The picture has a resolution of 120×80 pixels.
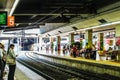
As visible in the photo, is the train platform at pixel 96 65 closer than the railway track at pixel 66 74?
Yes

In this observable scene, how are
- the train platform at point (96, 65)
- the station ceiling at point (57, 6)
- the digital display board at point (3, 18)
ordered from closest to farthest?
1. the digital display board at point (3, 18)
2. the train platform at point (96, 65)
3. the station ceiling at point (57, 6)

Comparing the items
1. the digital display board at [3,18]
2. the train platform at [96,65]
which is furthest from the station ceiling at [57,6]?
the train platform at [96,65]

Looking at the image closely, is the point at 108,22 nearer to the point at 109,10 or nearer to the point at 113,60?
the point at 109,10

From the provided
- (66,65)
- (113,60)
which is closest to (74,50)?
(66,65)

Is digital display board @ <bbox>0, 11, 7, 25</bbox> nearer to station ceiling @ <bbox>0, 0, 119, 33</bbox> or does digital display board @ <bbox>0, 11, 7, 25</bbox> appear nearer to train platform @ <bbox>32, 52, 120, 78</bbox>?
station ceiling @ <bbox>0, 0, 119, 33</bbox>

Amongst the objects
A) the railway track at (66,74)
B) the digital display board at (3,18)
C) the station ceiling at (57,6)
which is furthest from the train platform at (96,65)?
the digital display board at (3,18)

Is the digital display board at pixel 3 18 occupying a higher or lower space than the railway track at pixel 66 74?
higher

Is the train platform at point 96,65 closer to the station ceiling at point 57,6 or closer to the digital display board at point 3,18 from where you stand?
the station ceiling at point 57,6

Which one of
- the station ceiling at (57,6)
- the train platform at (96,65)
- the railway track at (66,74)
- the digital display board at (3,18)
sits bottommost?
the railway track at (66,74)

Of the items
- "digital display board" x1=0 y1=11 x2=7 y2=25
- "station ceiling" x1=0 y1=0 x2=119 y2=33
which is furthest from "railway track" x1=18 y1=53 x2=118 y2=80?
"digital display board" x1=0 y1=11 x2=7 y2=25

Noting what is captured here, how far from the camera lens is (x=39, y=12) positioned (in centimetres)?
1778

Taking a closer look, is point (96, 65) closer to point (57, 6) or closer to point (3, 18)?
point (57, 6)

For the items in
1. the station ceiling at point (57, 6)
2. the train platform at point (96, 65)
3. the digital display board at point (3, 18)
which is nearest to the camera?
the digital display board at point (3, 18)

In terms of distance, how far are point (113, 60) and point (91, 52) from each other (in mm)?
2760
